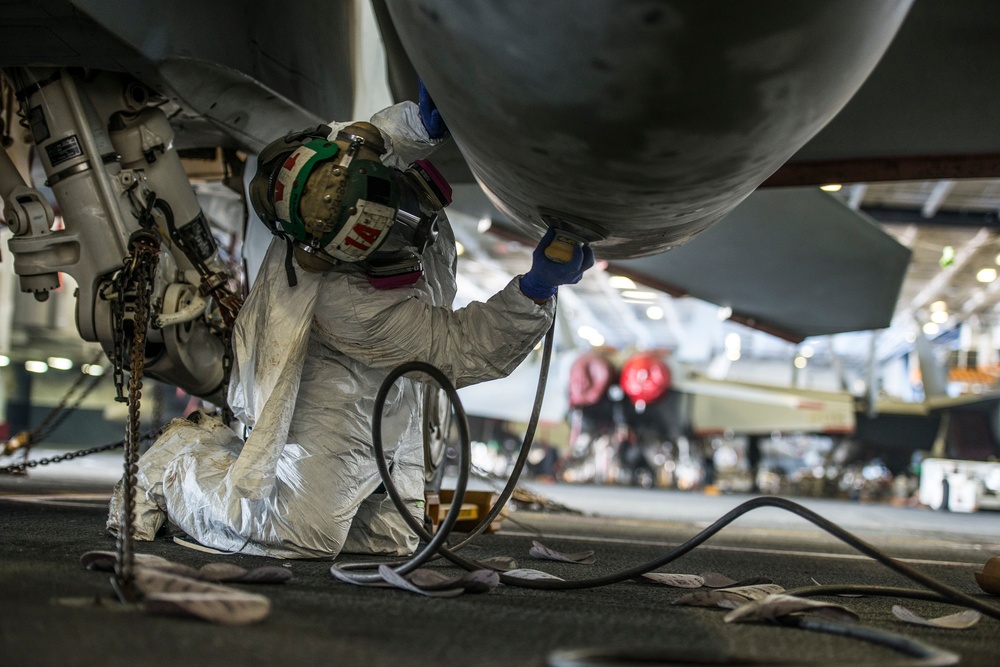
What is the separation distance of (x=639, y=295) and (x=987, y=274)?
22.2 ft

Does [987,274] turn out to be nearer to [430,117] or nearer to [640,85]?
[430,117]

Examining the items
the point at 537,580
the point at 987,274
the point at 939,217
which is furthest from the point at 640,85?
the point at 987,274

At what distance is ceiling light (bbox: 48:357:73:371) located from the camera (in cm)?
1611

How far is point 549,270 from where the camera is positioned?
1756 mm

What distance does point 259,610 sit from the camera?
1095 millimetres

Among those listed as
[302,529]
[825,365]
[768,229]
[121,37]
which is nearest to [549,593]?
[302,529]

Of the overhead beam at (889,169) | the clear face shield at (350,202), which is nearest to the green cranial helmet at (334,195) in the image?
the clear face shield at (350,202)

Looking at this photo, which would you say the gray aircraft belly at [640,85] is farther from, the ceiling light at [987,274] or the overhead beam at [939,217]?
the ceiling light at [987,274]

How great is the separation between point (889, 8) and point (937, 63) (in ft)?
4.34

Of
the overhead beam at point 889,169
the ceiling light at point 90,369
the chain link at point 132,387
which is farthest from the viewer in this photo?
the ceiling light at point 90,369

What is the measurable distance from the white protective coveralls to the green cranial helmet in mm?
118

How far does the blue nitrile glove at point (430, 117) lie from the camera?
1857mm

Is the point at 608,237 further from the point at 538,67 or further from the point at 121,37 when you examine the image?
the point at 121,37

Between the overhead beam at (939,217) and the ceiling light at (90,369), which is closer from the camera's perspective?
the ceiling light at (90,369)
